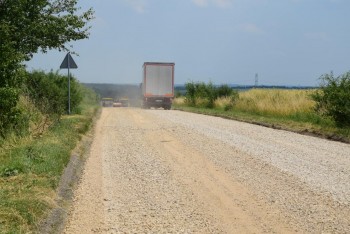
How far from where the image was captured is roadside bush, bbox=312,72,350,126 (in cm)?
1745

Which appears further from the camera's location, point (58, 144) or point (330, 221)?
point (58, 144)

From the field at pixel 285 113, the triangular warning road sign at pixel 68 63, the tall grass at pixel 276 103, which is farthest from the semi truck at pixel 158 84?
the triangular warning road sign at pixel 68 63

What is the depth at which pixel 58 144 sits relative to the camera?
432 inches

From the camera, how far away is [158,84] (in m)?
43.7

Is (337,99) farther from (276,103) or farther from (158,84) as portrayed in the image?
(158,84)

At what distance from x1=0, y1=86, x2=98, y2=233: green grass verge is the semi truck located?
101ft

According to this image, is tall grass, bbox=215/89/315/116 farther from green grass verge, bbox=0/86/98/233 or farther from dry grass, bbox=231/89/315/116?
green grass verge, bbox=0/86/98/233

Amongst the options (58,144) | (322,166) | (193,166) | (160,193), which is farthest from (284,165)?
(58,144)

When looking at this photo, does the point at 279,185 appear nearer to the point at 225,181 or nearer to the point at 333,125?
the point at 225,181

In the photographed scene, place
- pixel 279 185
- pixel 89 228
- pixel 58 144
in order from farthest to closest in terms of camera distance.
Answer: pixel 58 144
pixel 279 185
pixel 89 228

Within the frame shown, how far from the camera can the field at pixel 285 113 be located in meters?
17.5

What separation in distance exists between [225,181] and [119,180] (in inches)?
76.7

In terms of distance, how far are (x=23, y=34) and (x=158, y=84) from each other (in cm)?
3132

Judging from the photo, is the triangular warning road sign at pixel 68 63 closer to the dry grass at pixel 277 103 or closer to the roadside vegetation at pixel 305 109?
the roadside vegetation at pixel 305 109
